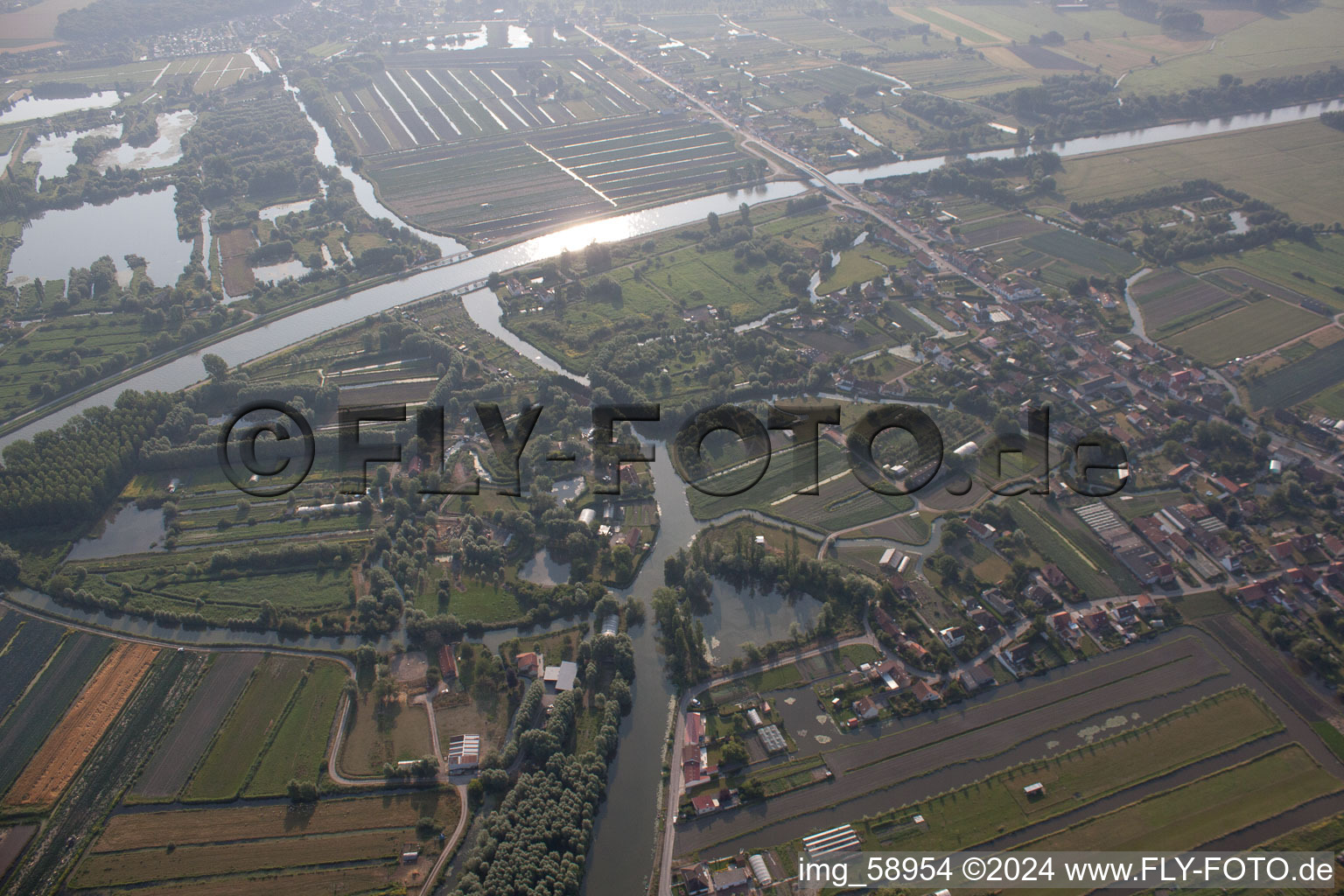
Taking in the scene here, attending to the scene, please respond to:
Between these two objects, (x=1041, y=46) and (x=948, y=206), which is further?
(x=1041, y=46)

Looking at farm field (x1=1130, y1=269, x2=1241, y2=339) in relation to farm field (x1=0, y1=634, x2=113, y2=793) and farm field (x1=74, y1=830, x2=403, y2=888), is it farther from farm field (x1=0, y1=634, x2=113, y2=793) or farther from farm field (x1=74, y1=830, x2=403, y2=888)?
farm field (x1=0, y1=634, x2=113, y2=793)

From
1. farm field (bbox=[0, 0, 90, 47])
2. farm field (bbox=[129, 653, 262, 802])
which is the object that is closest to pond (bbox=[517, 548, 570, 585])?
farm field (bbox=[129, 653, 262, 802])

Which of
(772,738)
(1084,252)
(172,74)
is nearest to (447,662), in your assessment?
(772,738)

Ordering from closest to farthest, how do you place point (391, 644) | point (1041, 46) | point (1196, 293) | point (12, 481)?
point (391, 644), point (12, 481), point (1196, 293), point (1041, 46)

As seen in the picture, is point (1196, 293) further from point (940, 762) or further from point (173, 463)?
point (173, 463)

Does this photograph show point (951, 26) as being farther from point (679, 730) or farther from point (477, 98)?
point (679, 730)

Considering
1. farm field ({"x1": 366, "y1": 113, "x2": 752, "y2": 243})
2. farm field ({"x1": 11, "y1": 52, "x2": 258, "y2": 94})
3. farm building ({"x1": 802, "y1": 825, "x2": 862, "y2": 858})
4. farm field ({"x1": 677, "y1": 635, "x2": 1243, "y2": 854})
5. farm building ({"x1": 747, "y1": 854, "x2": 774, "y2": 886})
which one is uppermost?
farm field ({"x1": 11, "y1": 52, "x2": 258, "y2": 94})

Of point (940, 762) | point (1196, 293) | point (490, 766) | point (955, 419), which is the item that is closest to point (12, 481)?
point (490, 766)
